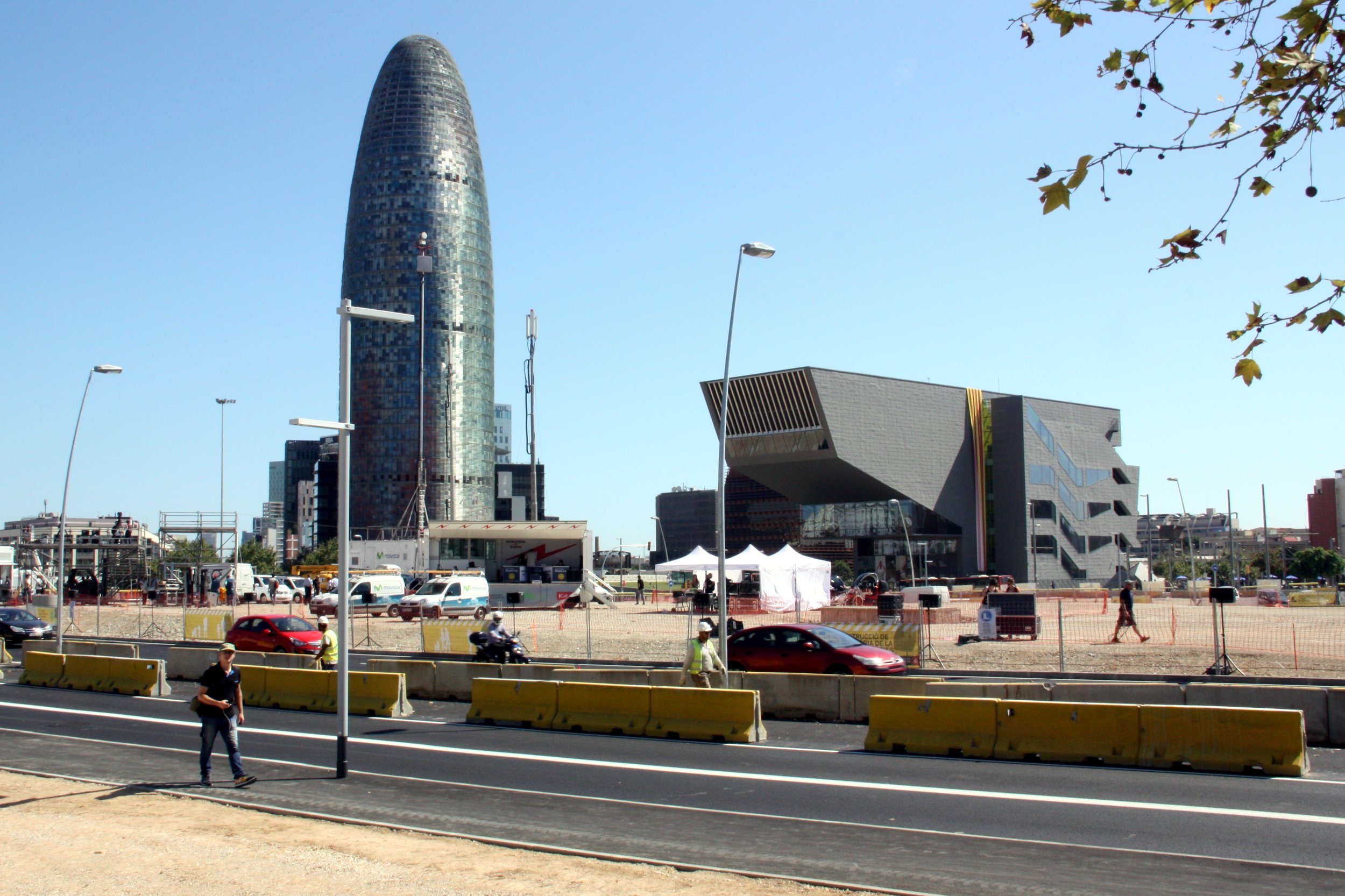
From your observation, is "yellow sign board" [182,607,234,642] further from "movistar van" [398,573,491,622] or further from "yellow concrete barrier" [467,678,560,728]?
"yellow concrete barrier" [467,678,560,728]

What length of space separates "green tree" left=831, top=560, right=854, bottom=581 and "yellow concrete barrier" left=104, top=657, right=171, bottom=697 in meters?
71.5

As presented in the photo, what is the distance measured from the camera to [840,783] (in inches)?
503

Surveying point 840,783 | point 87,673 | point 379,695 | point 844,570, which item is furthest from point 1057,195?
point 844,570

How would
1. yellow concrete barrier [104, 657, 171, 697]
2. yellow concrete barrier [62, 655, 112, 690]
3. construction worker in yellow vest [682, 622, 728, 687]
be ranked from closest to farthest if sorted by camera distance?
1. construction worker in yellow vest [682, 622, 728, 687]
2. yellow concrete barrier [104, 657, 171, 697]
3. yellow concrete barrier [62, 655, 112, 690]

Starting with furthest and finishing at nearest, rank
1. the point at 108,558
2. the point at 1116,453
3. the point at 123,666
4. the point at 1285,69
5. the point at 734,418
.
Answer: the point at 1116,453, the point at 734,418, the point at 108,558, the point at 123,666, the point at 1285,69

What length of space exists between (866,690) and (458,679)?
8569 mm

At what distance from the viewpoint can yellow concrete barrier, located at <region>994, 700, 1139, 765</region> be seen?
13.8m

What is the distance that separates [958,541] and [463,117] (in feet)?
320

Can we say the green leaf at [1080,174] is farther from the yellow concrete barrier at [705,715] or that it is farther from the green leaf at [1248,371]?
the yellow concrete barrier at [705,715]

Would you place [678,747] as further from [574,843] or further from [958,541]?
[958,541]

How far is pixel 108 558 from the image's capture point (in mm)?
74125

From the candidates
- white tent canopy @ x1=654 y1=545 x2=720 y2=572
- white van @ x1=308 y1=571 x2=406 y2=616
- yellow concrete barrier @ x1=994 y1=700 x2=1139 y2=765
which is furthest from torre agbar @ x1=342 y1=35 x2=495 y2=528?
yellow concrete barrier @ x1=994 y1=700 x2=1139 y2=765

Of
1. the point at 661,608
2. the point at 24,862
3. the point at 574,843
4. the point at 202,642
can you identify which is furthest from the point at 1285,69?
the point at 661,608

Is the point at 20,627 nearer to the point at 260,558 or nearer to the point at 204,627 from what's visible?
the point at 204,627
